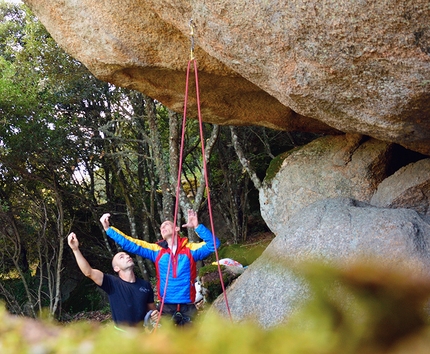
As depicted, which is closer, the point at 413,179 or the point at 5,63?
the point at 413,179

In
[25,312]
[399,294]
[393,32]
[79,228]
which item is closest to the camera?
[399,294]

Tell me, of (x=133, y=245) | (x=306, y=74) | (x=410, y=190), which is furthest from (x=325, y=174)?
(x=133, y=245)

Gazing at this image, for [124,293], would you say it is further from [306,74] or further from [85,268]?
[306,74]

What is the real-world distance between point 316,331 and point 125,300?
4.34m

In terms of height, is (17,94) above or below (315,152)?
above

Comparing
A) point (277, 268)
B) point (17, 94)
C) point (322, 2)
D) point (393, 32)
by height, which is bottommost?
point (277, 268)

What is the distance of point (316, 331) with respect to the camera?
1052 mm

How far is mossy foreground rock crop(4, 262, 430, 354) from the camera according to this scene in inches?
39.6

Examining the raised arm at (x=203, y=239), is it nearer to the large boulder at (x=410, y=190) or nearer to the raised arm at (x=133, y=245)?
the raised arm at (x=133, y=245)

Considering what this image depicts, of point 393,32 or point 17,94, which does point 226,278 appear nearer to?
point 393,32

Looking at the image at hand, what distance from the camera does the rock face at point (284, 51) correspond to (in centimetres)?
468

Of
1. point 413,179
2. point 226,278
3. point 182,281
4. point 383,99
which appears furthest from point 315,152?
point 182,281

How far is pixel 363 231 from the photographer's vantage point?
5113 millimetres

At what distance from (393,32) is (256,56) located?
60.8 inches
